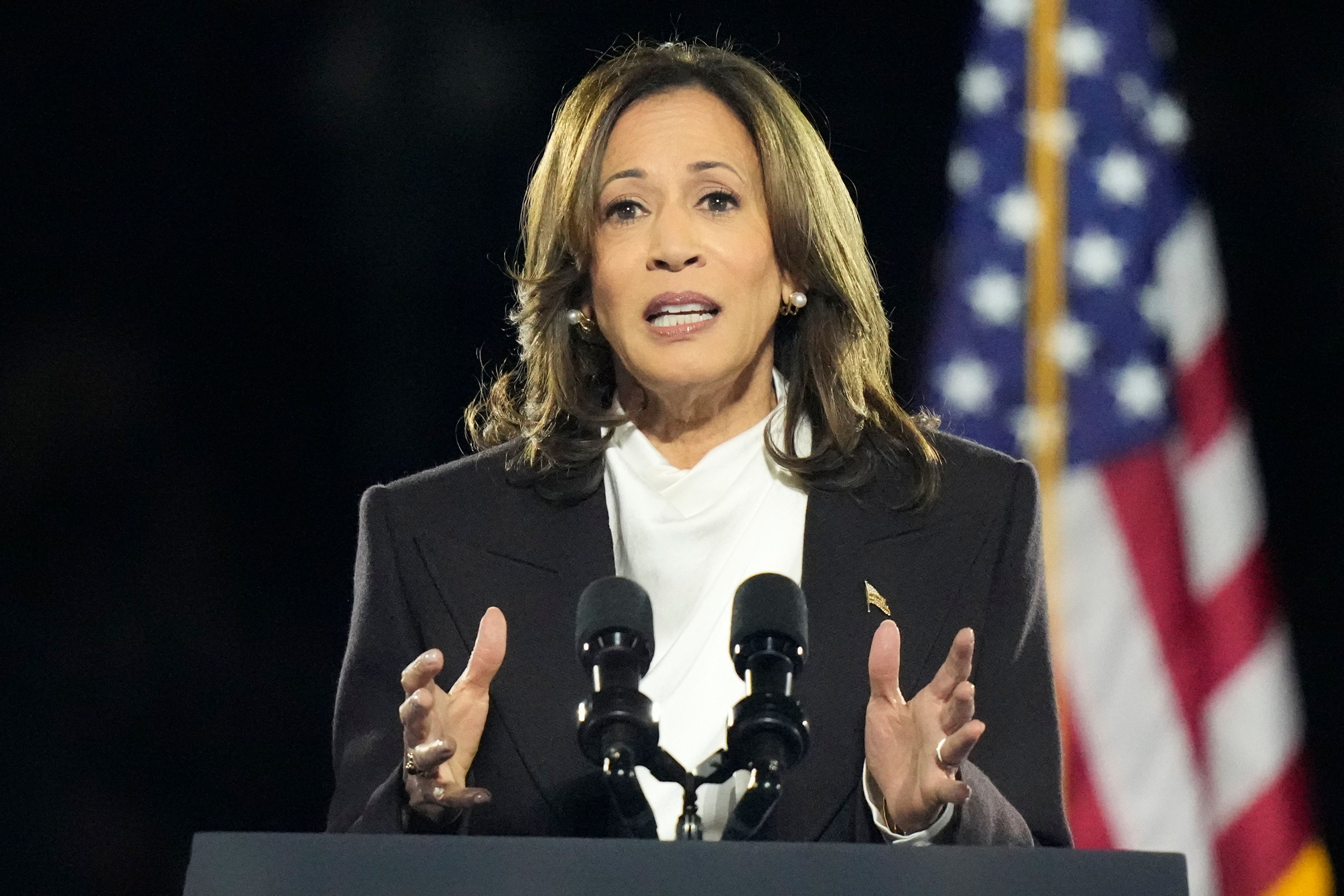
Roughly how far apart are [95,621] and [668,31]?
1.55m

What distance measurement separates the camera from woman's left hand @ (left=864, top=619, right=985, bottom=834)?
1.16 metres

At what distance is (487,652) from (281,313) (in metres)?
1.67

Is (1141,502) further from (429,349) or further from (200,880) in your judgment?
(200,880)

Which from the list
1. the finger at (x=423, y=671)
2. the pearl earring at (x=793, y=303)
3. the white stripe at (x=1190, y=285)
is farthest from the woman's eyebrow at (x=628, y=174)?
the white stripe at (x=1190, y=285)

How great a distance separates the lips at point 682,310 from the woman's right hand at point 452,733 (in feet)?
1.74

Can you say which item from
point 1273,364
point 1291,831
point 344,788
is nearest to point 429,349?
point 344,788

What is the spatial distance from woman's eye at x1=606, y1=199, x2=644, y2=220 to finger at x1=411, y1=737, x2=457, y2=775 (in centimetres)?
78

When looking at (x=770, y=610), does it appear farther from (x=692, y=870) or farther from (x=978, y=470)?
(x=978, y=470)

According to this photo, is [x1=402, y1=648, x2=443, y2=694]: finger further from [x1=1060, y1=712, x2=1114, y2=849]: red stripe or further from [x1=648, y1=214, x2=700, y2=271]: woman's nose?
[x1=1060, y1=712, x2=1114, y2=849]: red stripe

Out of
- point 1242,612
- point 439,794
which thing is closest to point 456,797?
point 439,794

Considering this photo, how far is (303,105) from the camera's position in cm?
288

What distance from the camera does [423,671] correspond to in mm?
1174

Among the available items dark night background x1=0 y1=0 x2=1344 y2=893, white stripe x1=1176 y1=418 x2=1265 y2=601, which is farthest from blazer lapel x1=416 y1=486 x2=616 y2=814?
white stripe x1=1176 y1=418 x2=1265 y2=601

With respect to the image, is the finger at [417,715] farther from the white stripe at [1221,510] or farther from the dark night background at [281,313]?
the white stripe at [1221,510]
